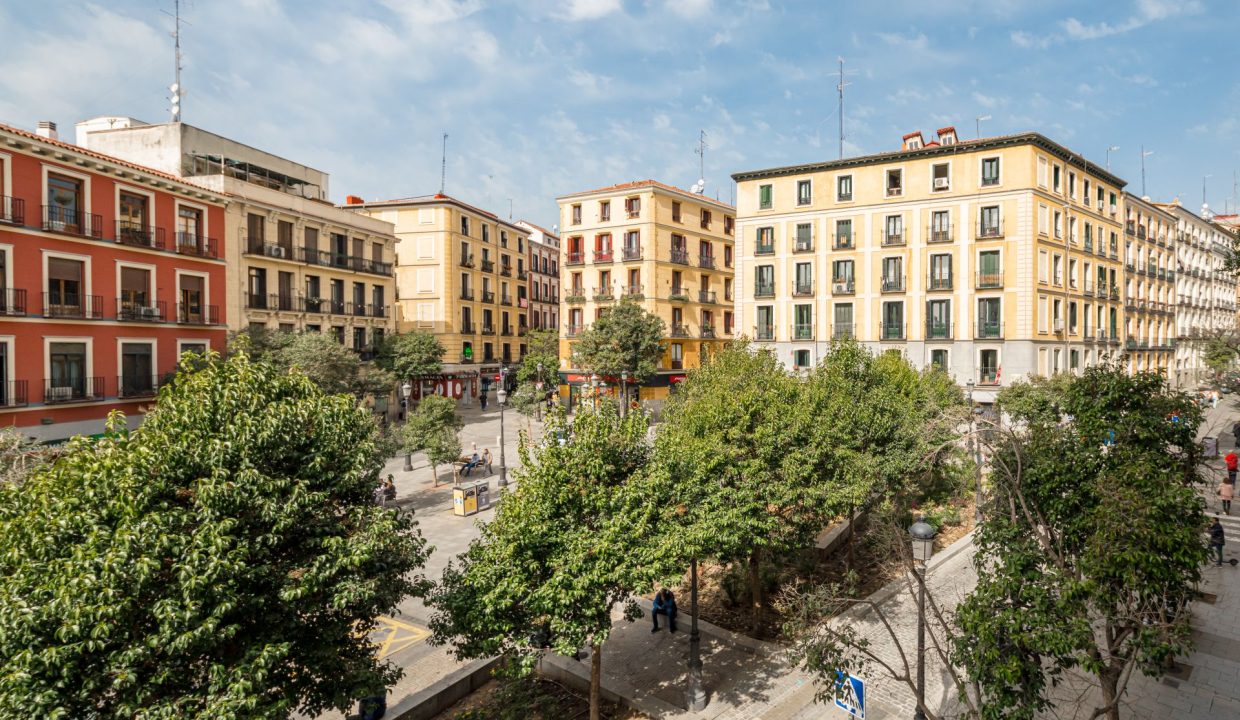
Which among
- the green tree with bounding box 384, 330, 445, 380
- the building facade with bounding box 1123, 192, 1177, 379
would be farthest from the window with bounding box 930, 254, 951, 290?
the green tree with bounding box 384, 330, 445, 380

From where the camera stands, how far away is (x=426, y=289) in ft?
176

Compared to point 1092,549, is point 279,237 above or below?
above

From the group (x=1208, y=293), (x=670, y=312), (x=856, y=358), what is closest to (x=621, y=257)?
(x=670, y=312)

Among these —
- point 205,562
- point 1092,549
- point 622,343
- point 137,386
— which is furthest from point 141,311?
point 1092,549

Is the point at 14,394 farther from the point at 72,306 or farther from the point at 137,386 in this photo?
the point at 137,386

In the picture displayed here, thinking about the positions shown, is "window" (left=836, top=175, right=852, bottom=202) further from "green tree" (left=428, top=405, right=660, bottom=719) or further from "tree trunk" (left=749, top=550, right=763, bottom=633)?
"green tree" (left=428, top=405, right=660, bottom=719)

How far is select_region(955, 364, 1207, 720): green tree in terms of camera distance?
6.87m

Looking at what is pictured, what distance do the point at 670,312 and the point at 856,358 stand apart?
27.5 m

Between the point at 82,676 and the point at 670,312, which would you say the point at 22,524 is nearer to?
the point at 82,676

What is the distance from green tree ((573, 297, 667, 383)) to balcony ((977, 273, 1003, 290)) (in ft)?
63.6

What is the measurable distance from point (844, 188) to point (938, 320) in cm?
1011

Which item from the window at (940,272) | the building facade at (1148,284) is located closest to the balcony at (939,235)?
the window at (940,272)

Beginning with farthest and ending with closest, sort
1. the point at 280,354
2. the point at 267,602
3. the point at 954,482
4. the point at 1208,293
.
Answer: the point at 1208,293, the point at 280,354, the point at 954,482, the point at 267,602

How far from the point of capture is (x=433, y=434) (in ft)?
88.6
